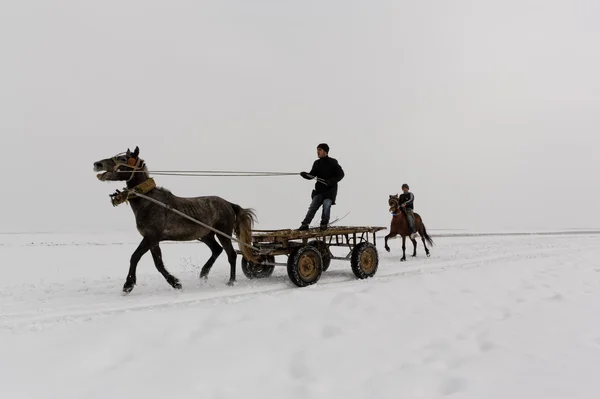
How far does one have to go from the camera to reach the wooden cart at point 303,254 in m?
8.41

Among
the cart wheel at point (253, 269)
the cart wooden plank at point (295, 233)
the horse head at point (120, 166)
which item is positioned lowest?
the cart wheel at point (253, 269)

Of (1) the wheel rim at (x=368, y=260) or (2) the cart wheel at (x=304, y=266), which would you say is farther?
(1) the wheel rim at (x=368, y=260)

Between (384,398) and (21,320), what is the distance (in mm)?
5110

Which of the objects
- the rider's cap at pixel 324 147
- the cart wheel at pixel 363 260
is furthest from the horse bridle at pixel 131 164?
the cart wheel at pixel 363 260

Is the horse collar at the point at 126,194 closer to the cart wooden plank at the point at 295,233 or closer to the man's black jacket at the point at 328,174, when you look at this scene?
the cart wooden plank at the point at 295,233

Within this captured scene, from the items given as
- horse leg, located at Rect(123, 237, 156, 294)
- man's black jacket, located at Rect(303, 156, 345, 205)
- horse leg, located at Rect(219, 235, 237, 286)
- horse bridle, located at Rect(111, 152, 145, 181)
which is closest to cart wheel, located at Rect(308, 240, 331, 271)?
man's black jacket, located at Rect(303, 156, 345, 205)

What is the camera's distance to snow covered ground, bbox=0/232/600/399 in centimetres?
373

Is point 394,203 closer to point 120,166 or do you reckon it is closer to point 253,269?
point 253,269

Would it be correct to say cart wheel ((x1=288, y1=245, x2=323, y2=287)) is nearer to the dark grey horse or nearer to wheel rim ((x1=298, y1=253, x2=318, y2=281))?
wheel rim ((x1=298, y1=253, x2=318, y2=281))

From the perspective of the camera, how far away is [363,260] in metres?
9.72

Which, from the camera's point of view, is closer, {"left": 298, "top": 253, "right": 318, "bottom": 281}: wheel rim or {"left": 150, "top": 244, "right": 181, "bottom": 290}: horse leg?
{"left": 150, "top": 244, "right": 181, "bottom": 290}: horse leg

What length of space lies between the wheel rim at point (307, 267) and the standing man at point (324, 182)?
1.19m

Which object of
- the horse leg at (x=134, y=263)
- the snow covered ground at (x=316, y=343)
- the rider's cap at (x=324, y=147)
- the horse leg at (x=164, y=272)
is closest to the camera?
the snow covered ground at (x=316, y=343)

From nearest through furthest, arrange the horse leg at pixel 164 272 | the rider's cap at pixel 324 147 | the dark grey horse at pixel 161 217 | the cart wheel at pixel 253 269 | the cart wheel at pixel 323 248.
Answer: the dark grey horse at pixel 161 217 → the horse leg at pixel 164 272 → the cart wheel at pixel 323 248 → the cart wheel at pixel 253 269 → the rider's cap at pixel 324 147
